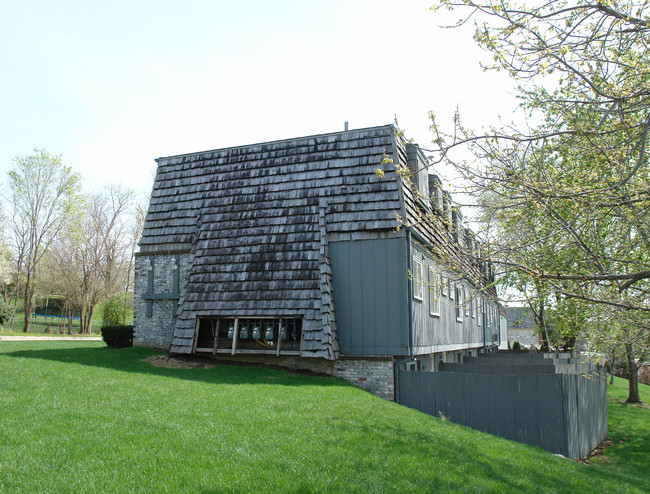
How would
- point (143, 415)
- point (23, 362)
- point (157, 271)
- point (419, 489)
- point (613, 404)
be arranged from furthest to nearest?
point (613, 404) < point (157, 271) < point (23, 362) < point (143, 415) < point (419, 489)

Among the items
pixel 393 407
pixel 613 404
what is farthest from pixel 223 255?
pixel 613 404

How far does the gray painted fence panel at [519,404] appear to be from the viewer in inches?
446

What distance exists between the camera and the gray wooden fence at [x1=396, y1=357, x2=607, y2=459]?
11.3 meters

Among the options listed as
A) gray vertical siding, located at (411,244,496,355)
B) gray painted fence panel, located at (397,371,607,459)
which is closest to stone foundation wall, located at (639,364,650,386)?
gray vertical siding, located at (411,244,496,355)

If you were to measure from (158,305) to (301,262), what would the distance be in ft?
17.7

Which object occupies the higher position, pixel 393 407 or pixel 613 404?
pixel 393 407

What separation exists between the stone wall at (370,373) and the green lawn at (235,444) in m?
2.15

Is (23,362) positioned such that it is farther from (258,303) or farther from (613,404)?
(613,404)

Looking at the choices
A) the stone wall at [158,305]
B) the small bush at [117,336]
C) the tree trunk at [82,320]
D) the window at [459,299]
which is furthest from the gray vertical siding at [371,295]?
the tree trunk at [82,320]

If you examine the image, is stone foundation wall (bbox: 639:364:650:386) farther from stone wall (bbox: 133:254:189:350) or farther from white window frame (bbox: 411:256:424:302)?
stone wall (bbox: 133:254:189:350)

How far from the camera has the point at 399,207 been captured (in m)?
14.3

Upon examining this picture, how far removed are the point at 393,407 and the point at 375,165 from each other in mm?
6757

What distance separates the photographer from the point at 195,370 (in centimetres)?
1373

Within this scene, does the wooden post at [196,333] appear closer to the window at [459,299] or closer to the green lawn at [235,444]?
the green lawn at [235,444]
